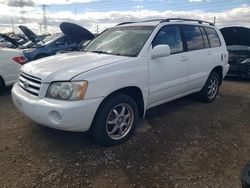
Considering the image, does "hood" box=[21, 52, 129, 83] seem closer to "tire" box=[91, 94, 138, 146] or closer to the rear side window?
"tire" box=[91, 94, 138, 146]

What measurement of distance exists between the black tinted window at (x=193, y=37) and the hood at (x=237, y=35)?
11.9 ft

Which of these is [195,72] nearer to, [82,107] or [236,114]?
[236,114]

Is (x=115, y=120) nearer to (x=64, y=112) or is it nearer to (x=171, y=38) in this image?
(x=64, y=112)

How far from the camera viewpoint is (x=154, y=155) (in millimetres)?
3260

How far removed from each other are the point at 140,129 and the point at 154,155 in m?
0.82

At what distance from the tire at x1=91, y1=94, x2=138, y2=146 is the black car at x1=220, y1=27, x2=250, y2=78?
17.5 feet

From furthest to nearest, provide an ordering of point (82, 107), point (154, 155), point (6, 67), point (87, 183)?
point (6, 67) → point (154, 155) → point (82, 107) → point (87, 183)

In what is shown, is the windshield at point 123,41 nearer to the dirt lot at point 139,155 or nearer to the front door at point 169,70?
the front door at point 169,70

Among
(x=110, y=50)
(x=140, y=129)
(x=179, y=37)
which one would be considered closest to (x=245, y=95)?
(x=179, y=37)

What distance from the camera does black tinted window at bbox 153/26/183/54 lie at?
400cm

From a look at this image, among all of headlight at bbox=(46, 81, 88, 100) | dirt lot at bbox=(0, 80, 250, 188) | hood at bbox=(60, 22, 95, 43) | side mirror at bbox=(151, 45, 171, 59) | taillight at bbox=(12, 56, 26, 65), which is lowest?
dirt lot at bbox=(0, 80, 250, 188)

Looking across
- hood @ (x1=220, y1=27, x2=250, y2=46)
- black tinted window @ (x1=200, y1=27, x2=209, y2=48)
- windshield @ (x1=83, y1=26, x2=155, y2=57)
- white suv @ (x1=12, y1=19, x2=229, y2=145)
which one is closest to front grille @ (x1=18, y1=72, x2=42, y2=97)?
white suv @ (x1=12, y1=19, x2=229, y2=145)

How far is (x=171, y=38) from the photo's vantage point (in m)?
4.24

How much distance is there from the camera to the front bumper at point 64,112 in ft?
9.55
